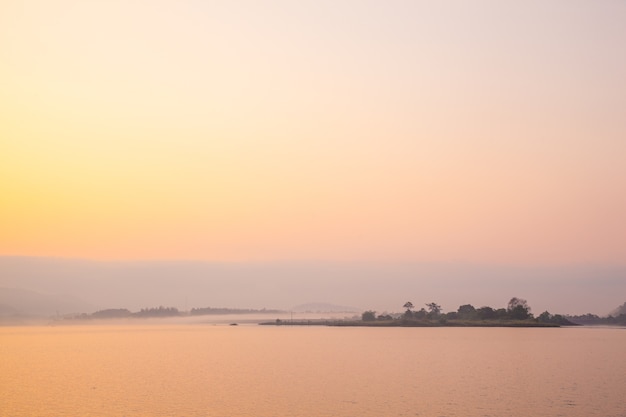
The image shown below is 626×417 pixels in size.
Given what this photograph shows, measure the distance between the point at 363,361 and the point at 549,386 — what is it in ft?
130

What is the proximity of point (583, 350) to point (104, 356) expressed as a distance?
325 ft

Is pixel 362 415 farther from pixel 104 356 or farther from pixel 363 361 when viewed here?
pixel 104 356

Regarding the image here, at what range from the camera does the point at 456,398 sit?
64.9m

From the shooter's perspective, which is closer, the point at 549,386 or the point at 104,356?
the point at 549,386

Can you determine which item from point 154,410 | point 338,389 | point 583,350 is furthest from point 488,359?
point 154,410

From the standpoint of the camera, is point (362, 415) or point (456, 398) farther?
point (456, 398)

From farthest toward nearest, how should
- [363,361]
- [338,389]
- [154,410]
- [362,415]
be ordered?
[363,361] < [338,389] < [154,410] < [362,415]

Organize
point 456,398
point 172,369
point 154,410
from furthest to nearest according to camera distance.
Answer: point 172,369 → point 456,398 → point 154,410

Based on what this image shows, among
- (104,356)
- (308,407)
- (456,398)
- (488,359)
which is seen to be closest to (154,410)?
(308,407)

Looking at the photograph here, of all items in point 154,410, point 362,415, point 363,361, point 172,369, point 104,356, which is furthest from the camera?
point 104,356

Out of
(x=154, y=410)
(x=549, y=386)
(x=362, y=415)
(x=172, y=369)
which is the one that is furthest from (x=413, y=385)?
(x=172, y=369)

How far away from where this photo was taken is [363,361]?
357 feet

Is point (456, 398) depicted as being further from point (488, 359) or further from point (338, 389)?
point (488, 359)

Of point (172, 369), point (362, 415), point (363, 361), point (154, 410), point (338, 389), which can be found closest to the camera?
point (362, 415)
